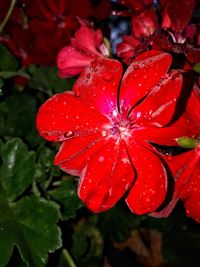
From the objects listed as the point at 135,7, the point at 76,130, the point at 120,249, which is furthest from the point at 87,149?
the point at 120,249

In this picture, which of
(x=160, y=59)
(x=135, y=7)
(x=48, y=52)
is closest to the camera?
(x=160, y=59)

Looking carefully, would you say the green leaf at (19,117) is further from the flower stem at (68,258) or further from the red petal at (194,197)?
the red petal at (194,197)

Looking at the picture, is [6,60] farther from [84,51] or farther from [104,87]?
[104,87]

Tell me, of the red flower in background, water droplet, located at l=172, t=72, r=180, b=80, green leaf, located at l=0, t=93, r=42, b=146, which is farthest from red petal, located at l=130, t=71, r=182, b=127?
green leaf, located at l=0, t=93, r=42, b=146

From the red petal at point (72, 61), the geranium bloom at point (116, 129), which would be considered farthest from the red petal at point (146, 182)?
the red petal at point (72, 61)

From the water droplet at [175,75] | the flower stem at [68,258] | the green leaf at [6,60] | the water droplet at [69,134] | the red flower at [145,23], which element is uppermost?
the water droplet at [175,75]

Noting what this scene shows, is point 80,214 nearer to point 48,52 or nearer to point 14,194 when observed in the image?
point 14,194

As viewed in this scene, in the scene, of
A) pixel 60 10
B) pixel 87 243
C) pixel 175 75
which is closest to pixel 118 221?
pixel 87 243
